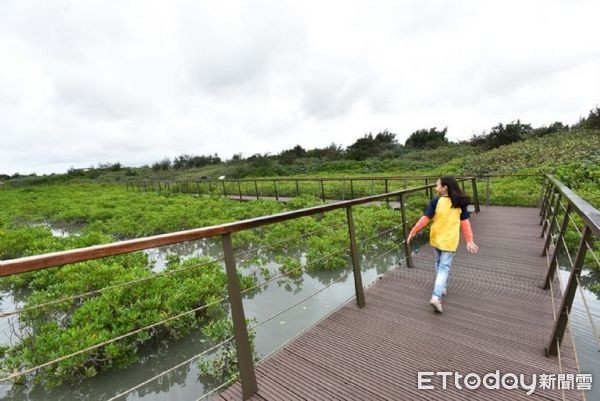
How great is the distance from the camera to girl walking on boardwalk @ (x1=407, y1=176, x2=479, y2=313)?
2645mm

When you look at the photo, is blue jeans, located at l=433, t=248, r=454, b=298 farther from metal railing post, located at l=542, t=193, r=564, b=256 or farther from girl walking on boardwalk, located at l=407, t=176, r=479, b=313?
metal railing post, located at l=542, t=193, r=564, b=256

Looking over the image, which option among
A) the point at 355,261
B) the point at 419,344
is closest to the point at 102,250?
the point at 355,261

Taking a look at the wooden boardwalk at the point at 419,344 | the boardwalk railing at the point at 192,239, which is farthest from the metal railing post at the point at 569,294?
the boardwalk railing at the point at 192,239

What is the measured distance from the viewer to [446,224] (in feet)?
8.90

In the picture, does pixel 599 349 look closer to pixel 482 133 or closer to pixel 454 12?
pixel 454 12

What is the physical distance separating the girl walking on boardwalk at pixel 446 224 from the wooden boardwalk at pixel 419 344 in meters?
0.27

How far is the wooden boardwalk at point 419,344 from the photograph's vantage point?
1.79 metres

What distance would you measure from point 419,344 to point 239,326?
55.4 inches

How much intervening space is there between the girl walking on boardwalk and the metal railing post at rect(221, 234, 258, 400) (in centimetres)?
176

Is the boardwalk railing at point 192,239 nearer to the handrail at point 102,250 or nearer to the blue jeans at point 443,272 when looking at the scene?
the handrail at point 102,250

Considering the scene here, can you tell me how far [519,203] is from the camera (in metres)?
8.77

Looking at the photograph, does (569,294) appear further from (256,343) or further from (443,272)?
(256,343)

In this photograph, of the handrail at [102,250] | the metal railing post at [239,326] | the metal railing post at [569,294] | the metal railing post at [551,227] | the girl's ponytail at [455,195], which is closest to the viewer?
the handrail at [102,250]

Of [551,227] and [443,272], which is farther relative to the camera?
[551,227]
